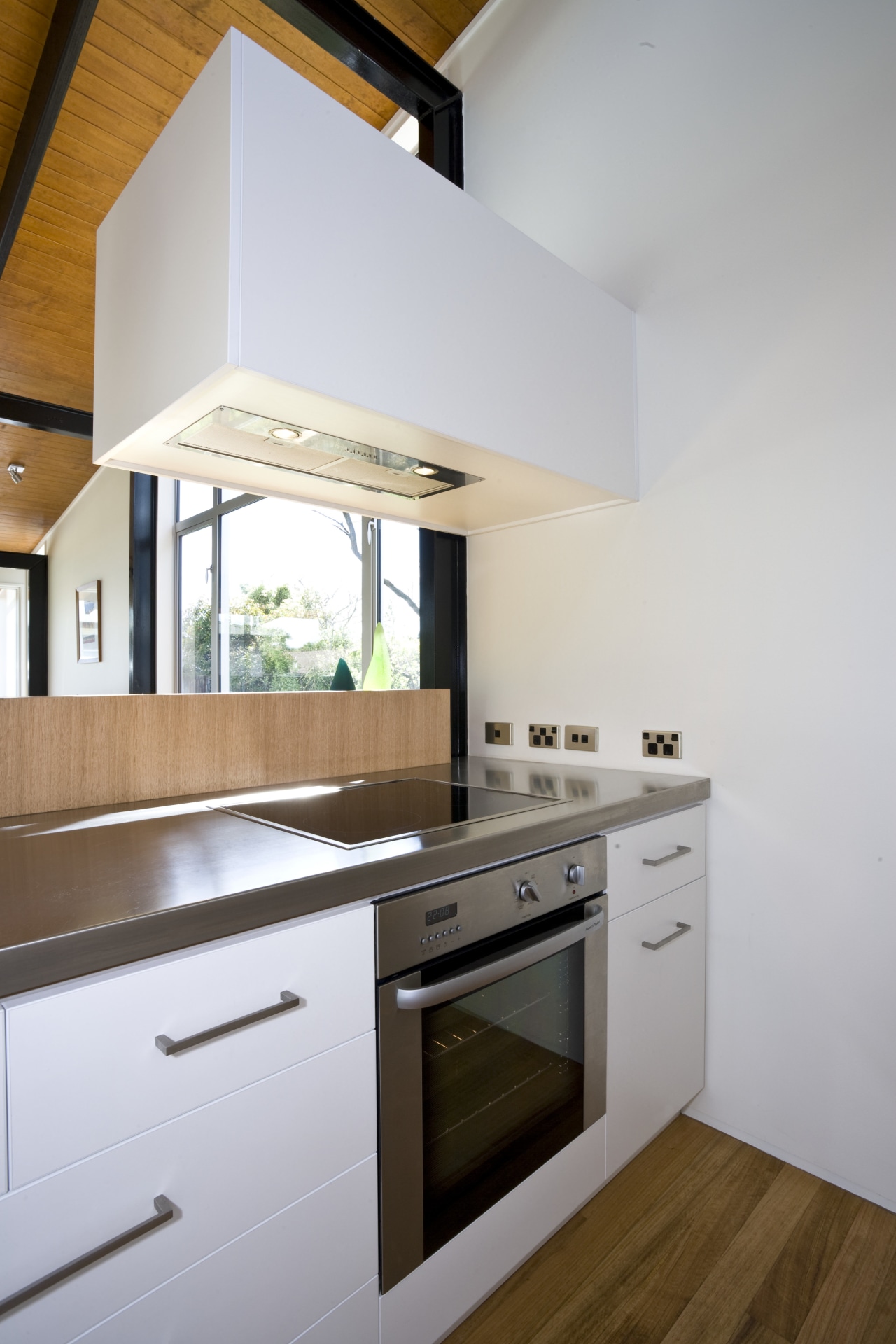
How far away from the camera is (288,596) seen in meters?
3.84

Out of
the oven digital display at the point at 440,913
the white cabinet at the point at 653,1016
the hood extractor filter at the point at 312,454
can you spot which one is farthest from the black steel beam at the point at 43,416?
the white cabinet at the point at 653,1016

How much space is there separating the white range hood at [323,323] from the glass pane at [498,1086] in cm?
104

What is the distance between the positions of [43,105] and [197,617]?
2733 mm

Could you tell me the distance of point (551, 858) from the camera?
4.07ft

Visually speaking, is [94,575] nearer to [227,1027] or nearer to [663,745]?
[663,745]

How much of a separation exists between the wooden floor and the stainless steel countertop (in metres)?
0.80

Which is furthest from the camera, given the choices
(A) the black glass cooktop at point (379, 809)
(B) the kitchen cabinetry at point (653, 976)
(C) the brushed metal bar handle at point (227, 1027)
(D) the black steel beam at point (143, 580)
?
(D) the black steel beam at point (143, 580)

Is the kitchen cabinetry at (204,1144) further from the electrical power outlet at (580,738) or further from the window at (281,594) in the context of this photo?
the window at (281,594)

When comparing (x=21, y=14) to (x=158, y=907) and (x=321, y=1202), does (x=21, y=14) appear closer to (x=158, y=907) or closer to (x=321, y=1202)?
(x=158, y=907)

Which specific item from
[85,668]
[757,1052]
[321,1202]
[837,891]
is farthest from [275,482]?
[85,668]

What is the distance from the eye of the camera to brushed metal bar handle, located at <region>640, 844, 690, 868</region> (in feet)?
4.93

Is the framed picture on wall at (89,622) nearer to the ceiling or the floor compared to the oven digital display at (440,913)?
nearer to the ceiling

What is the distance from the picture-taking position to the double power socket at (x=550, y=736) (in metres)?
1.98

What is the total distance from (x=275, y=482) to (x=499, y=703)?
3.24 feet
